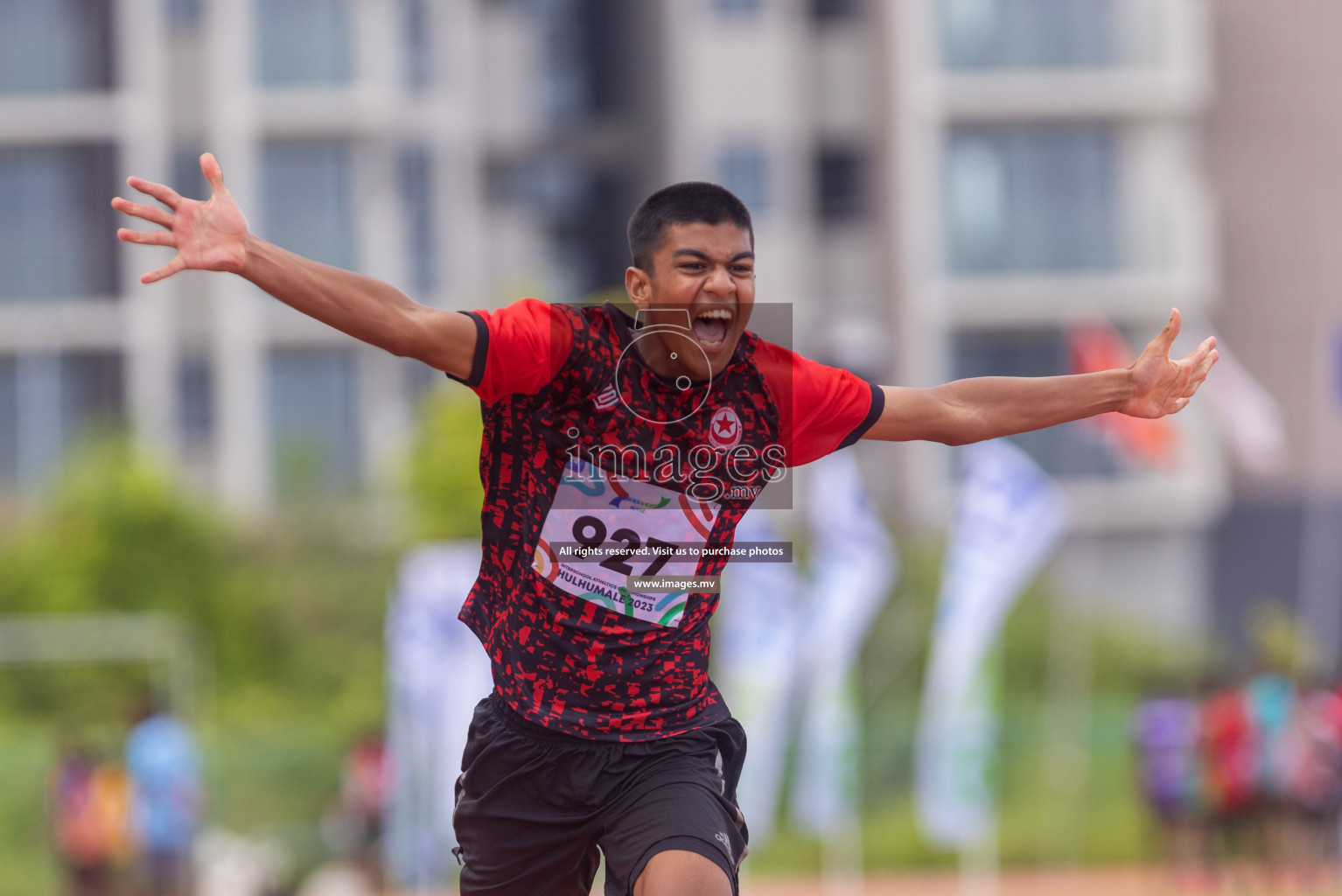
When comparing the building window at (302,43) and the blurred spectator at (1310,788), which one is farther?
the building window at (302,43)

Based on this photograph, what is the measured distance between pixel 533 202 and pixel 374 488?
8.15m

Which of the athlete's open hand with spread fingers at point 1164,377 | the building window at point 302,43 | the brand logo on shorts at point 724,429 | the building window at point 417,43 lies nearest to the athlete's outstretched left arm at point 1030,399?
the athlete's open hand with spread fingers at point 1164,377

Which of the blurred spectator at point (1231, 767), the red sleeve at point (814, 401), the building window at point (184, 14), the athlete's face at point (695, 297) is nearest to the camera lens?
the athlete's face at point (695, 297)

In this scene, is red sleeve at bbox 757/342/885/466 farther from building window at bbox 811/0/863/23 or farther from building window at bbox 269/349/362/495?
building window at bbox 811/0/863/23

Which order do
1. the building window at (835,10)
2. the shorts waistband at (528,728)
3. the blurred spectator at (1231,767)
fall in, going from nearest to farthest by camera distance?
the shorts waistband at (528,728) < the blurred spectator at (1231,767) < the building window at (835,10)

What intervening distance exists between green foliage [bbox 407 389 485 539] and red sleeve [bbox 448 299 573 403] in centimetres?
1633

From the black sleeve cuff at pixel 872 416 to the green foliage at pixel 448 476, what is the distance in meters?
16.1

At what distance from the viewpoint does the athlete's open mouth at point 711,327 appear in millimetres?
4168

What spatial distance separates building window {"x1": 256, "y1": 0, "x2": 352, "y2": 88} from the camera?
23.7m

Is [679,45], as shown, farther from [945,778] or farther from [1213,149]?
[945,778]

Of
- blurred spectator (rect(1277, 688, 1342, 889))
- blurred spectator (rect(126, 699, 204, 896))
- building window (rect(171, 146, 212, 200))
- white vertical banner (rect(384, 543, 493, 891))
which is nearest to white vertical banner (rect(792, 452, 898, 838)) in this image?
white vertical banner (rect(384, 543, 493, 891))

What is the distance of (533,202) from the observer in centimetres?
2886

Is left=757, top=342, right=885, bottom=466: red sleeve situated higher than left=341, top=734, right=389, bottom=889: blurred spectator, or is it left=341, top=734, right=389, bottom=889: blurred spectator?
left=757, top=342, right=885, bottom=466: red sleeve

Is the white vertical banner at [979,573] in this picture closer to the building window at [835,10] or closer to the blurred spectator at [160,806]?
the blurred spectator at [160,806]
